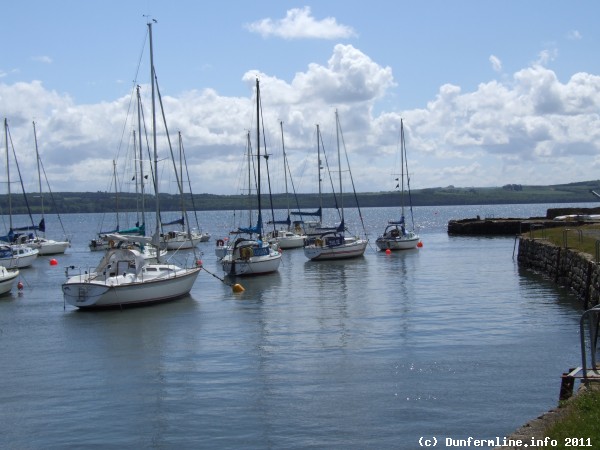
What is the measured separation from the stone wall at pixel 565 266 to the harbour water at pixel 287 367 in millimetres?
801

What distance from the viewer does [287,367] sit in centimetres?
2161

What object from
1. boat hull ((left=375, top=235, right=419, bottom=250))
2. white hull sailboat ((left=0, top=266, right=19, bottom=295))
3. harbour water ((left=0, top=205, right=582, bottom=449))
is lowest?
harbour water ((left=0, top=205, right=582, bottom=449))

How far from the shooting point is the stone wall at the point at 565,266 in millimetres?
30609

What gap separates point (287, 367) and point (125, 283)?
13598mm

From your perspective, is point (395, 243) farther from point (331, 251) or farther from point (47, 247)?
point (47, 247)

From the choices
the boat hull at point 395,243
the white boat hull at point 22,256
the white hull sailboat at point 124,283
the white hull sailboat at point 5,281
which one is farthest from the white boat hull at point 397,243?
the white hull sailboat at point 5,281

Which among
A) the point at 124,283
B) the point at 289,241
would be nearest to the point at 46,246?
the point at 289,241

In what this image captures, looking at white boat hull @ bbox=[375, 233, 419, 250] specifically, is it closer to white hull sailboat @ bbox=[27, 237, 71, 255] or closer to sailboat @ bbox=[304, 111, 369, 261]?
sailboat @ bbox=[304, 111, 369, 261]

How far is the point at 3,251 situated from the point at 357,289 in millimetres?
27640

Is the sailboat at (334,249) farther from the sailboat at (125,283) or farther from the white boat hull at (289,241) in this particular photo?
the sailboat at (125,283)

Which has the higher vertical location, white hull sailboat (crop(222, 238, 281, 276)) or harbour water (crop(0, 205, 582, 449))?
white hull sailboat (crop(222, 238, 281, 276))

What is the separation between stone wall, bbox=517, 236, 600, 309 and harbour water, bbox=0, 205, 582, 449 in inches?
31.5

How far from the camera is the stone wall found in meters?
30.6

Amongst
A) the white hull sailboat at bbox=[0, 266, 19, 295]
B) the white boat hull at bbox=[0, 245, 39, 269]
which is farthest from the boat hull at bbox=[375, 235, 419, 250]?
the white hull sailboat at bbox=[0, 266, 19, 295]
